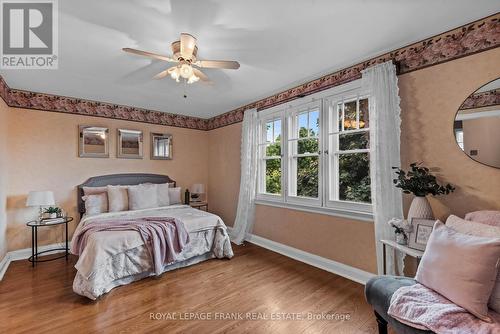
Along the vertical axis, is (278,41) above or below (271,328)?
above

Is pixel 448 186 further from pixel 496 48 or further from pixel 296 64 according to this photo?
pixel 296 64

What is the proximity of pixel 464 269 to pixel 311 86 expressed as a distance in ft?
8.55

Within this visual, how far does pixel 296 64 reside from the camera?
9.07ft

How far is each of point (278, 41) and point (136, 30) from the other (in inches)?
50.7

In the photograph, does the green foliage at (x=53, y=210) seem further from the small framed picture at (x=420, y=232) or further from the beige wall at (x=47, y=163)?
the small framed picture at (x=420, y=232)

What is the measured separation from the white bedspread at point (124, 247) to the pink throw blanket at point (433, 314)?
2387 millimetres

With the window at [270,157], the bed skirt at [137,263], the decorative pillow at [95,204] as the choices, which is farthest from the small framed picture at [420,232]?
the decorative pillow at [95,204]

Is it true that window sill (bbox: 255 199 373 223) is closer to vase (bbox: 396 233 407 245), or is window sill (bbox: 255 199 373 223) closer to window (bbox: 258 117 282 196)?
window (bbox: 258 117 282 196)

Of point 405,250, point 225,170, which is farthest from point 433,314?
point 225,170

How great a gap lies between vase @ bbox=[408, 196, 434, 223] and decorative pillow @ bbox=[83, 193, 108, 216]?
4.14m

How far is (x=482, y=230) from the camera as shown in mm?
1582

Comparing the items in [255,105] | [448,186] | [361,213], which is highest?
[255,105]

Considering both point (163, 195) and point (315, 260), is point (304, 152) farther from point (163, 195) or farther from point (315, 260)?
point (163, 195)

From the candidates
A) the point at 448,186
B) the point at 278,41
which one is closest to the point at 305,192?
the point at 448,186
